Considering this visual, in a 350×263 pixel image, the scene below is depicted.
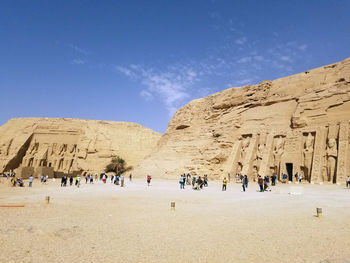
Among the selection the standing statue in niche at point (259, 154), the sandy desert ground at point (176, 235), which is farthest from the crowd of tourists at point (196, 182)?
the sandy desert ground at point (176, 235)

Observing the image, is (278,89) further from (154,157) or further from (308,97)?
(154,157)

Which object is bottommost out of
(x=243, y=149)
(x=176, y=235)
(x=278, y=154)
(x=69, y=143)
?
(x=176, y=235)

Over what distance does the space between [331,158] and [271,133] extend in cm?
564

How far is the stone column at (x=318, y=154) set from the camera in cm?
1858

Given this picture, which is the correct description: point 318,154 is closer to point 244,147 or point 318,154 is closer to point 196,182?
point 244,147

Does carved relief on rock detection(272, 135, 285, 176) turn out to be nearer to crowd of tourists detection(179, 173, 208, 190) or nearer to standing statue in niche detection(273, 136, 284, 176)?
standing statue in niche detection(273, 136, 284, 176)

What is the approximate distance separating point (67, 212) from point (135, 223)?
2890mm

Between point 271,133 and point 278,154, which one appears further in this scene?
point 271,133

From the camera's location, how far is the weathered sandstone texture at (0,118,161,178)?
43531mm

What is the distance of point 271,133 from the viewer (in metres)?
23.3

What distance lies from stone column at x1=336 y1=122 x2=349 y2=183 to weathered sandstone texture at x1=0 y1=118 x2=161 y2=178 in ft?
104

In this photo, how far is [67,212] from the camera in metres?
8.66

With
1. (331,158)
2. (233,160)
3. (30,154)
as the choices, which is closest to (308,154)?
(331,158)

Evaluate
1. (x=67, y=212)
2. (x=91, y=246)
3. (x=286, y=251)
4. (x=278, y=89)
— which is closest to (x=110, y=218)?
(x=67, y=212)
